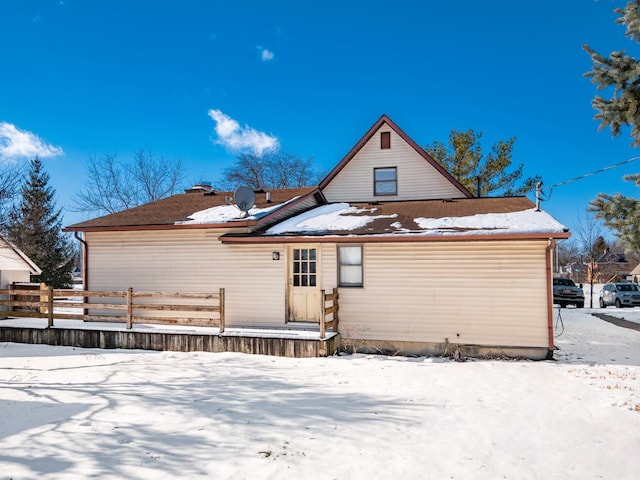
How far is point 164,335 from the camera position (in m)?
10.5

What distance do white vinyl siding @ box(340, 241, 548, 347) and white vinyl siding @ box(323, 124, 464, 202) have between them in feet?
17.9

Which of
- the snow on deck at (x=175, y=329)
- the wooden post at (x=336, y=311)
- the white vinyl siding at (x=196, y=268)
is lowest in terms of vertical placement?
the snow on deck at (x=175, y=329)

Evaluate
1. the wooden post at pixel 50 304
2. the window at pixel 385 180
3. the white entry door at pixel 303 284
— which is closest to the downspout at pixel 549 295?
the white entry door at pixel 303 284

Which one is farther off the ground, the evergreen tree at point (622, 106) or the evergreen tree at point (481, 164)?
the evergreen tree at point (481, 164)

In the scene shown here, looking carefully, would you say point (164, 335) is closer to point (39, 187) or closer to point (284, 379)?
point (284, 379)

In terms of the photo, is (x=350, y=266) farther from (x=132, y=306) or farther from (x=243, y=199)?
(x=132, y=306)

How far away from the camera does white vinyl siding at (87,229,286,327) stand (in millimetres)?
11422

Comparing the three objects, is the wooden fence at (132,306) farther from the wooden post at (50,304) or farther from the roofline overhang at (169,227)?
the roofline overhang at (169,227)

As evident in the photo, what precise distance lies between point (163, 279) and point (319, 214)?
515 cm

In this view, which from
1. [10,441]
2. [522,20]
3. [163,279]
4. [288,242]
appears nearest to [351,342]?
[288,242]

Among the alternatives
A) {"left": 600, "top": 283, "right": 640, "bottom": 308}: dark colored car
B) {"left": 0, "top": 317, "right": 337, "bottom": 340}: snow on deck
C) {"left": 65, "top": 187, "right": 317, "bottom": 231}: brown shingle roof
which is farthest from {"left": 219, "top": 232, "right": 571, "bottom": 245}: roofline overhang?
{"left": 600, "top": 283, "right": 640, "bottom": 308}: dark colored car

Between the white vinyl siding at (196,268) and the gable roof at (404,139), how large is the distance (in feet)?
17.2

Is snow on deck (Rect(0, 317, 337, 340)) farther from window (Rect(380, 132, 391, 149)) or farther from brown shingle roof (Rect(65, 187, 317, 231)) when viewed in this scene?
window (Rect(380, 132, 391, 149))

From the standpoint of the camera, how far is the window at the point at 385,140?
616 inches
